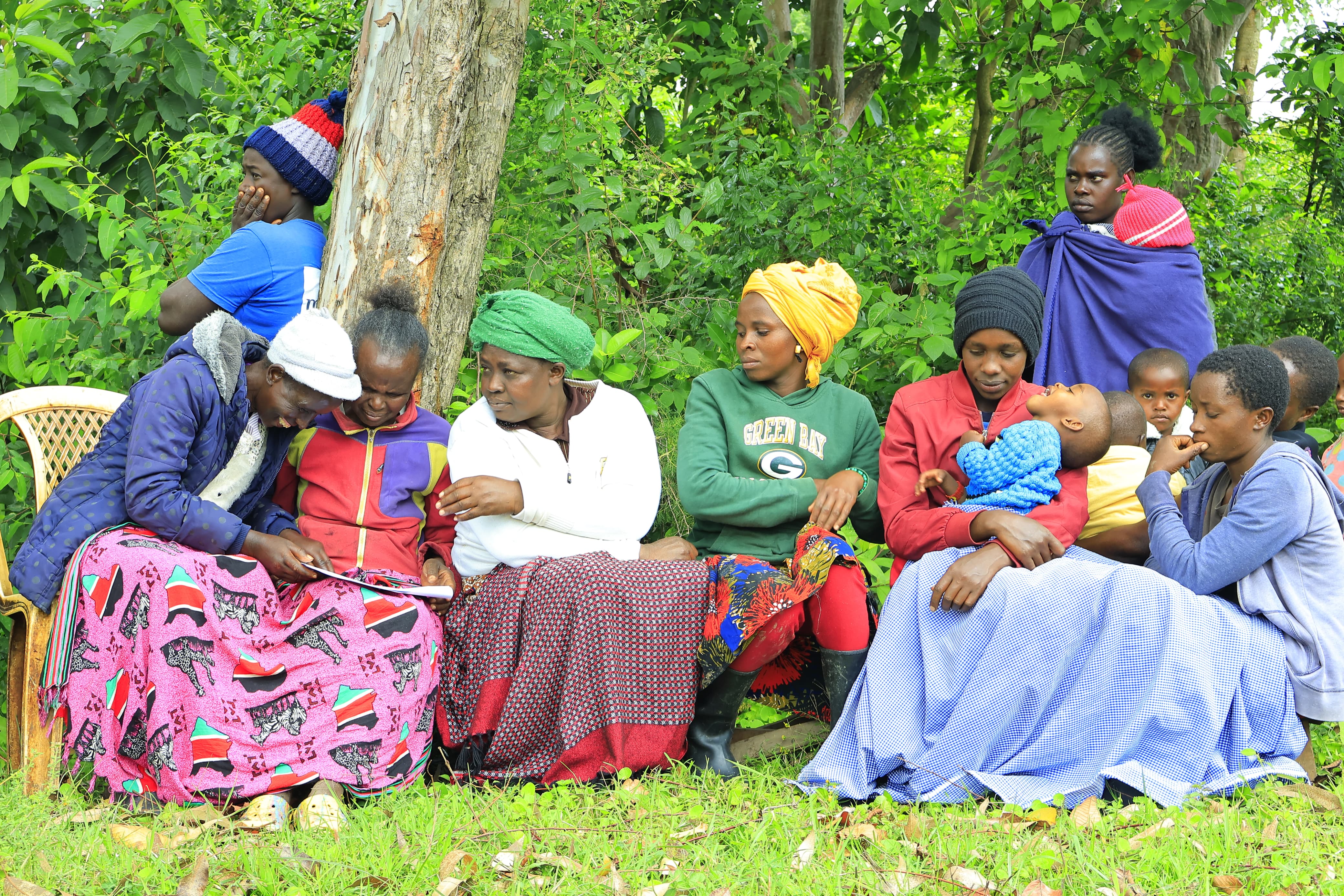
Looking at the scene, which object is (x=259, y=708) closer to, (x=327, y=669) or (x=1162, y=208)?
(x=327, y=669)

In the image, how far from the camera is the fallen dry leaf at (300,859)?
2.71m

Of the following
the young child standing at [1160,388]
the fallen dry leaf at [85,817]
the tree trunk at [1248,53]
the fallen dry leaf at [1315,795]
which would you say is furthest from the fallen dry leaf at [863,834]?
the tree trunk at [1248,53]

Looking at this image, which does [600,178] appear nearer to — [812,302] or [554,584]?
[812,302]

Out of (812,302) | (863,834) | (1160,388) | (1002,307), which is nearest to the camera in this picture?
(863,834)

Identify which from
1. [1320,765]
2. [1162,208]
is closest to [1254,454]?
[1320,765]

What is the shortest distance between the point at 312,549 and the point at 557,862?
1.27 metres

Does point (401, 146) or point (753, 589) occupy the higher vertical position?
point (401, 146)

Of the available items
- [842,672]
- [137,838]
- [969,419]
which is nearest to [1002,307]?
[969,419]

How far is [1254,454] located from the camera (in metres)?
3.35

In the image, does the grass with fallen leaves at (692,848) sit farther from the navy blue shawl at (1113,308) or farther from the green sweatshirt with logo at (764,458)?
the navy blue shawl at (1113,308)

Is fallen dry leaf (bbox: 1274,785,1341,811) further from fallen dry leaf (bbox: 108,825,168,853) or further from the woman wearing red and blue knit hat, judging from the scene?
the woman wearing red and blue knit hat

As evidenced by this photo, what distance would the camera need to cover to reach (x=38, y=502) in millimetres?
3623

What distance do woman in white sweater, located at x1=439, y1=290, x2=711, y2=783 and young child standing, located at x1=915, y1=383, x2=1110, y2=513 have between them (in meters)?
0.88

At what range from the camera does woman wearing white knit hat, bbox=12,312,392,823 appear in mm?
3137
